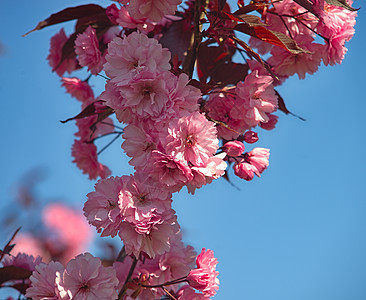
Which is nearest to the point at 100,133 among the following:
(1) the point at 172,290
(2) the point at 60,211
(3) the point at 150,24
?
(3) the point at 150,24

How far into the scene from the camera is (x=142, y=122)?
1027mm

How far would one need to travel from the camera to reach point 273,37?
1122 mm

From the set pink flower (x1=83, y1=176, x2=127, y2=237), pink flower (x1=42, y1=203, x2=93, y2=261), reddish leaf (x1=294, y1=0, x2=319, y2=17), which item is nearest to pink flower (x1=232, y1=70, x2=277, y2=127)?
reddish leaf (x1=294, y1=0, x2=319, y2=17)

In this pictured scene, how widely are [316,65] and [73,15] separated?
0.88 m

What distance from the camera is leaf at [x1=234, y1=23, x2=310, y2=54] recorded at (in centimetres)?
109

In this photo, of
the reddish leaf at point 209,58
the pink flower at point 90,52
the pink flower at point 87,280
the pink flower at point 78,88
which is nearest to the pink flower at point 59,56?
the pink flower at point 78,88

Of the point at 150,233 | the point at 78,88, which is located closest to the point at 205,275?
the point at 150,233

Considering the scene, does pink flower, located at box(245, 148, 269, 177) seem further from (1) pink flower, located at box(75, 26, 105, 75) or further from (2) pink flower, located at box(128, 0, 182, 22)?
(1) pink flower, located at box(75, 26, 105, 75)

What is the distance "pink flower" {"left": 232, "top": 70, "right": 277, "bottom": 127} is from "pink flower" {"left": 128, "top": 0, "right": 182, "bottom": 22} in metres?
0.28

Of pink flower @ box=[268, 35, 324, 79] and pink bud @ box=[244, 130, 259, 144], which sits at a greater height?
pink flower @ box=[268, 35, 324, 79]

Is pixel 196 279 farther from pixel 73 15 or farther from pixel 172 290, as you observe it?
pixel 73 15

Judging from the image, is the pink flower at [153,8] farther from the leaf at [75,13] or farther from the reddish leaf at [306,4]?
the leaf at [75,13]

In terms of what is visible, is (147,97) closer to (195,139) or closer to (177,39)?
(195,139)

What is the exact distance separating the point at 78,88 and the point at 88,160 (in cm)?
29
